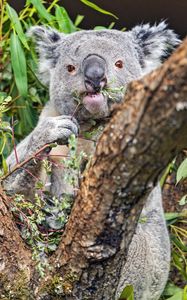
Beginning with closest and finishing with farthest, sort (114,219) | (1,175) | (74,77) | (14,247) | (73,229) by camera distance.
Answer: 1. (114,219)
2. (73,229)
3. (14,247)
4. (1,175)
5. (74,77)

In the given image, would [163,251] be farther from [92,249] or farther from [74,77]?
[92,249]

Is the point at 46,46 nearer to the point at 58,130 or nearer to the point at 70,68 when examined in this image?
the point at 70,68

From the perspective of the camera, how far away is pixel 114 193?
84.5 inches

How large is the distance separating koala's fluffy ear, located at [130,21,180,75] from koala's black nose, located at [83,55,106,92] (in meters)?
0.54

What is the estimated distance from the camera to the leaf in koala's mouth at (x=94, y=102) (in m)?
3.24

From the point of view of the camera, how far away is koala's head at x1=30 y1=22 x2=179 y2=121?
10.7 ft

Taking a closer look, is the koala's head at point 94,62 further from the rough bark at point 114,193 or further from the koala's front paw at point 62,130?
the rough bark at point 114,193

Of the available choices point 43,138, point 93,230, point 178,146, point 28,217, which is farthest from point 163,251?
point 178,146

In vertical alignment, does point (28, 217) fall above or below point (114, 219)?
below

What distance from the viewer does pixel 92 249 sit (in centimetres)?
233

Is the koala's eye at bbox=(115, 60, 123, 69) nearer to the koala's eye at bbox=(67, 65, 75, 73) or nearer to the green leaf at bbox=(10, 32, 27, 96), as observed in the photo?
the koala's eye at bbox=(67, 65, 75, 73)

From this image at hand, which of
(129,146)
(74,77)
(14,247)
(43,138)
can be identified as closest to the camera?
(129,146)

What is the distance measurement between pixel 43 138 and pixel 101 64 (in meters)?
0.42

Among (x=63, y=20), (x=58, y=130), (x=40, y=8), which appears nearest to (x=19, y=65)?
(x=40, y=8)
